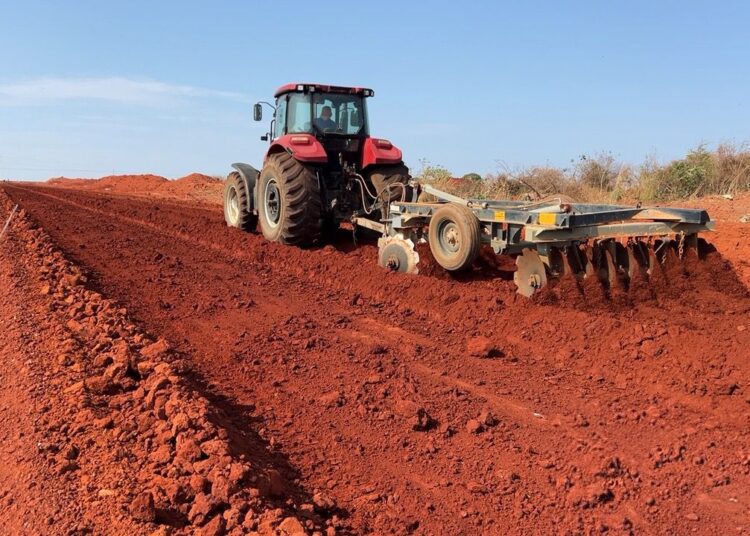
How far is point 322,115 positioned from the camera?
920 centimetres

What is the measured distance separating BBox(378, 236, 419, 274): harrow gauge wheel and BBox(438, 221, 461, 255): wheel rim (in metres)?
0.41

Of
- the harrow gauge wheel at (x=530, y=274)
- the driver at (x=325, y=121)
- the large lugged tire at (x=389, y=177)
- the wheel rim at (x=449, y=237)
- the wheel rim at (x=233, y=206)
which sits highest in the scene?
the driver at (x=325, y=121)

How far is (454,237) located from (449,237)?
3.1 inches

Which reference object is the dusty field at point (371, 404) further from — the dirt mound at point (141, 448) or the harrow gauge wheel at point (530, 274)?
the harrow gauge wheel at point (530, 274)

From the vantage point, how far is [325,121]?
920 cm

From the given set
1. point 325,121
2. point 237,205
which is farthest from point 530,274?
point 237,205

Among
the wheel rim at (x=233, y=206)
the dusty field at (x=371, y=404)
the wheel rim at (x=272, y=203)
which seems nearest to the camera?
the dusty field at (x=371, y=404)

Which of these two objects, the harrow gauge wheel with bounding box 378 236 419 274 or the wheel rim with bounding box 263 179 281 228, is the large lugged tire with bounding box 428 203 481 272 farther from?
the wheel rim with bounding box 263 179 281 228

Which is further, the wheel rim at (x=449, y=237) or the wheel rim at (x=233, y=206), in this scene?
the wheel rim at (x=233, y=206)

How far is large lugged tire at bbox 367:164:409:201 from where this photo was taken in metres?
8.68

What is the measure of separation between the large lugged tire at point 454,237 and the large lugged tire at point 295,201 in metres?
2.25

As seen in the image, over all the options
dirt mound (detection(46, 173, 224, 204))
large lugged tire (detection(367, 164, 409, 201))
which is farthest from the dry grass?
dirt mound (detection(46, 173, 224, 204))

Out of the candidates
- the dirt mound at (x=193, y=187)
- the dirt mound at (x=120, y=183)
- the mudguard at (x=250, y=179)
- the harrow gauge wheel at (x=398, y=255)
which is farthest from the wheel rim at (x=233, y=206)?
the dirt mound at (x=120, y=183)

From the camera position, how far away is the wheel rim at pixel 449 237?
22.2ft
